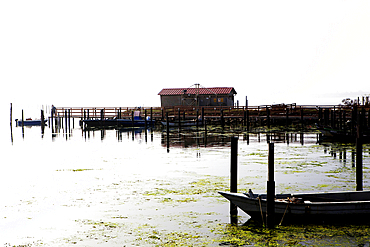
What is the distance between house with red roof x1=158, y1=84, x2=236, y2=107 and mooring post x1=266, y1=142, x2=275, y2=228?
2233 inches

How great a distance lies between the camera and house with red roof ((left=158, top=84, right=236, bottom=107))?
6706 cm

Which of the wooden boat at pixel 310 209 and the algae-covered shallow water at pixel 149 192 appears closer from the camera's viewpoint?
the algae-covered shallow water at pixel 149 192

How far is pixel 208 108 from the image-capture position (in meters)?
63.7

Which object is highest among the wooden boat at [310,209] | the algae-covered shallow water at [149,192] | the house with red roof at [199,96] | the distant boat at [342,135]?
the house with red roof at [199,96]

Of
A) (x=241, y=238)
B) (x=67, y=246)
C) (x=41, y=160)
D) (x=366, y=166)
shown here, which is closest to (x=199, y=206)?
(x=241, y=238)

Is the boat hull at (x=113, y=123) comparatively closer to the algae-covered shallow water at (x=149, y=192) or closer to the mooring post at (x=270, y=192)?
the algae-covered shallow water at (x=149, y=192)

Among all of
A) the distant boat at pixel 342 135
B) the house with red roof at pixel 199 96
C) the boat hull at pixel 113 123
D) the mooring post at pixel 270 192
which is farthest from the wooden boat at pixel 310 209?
the house with red roof at pixel 199 96

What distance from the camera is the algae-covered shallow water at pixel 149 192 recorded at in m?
9.56

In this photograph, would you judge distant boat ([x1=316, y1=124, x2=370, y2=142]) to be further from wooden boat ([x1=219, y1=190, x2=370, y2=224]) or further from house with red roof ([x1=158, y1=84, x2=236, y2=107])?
house with red roof ([x1=158, y1=84, x2=236, y2=107])

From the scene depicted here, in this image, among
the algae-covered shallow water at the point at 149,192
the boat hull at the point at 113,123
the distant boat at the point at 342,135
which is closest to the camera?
the algae-covered shallow water at the point at 149,192

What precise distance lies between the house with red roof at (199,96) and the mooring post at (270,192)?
56710 mm

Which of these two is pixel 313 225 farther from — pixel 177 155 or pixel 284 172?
pixel 177 155

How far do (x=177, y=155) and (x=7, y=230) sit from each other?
50.9 feet

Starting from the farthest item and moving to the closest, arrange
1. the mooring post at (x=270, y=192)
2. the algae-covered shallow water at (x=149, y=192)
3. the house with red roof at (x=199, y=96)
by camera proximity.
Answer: the house with red roof at (x=199, y=96)
the mooring post at (x=270, y=192)
the algae-covered shallow water at (x=149, y=192)
